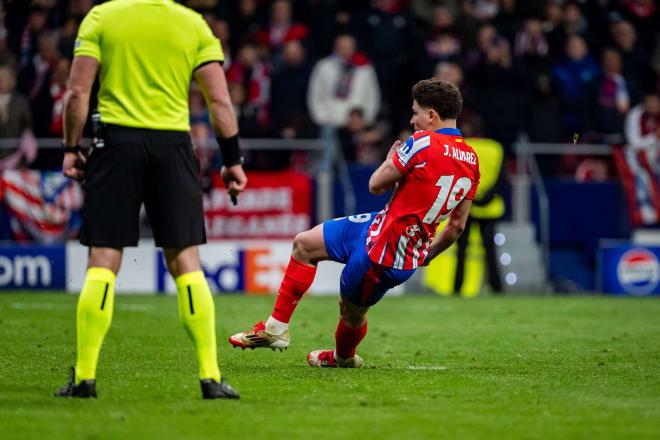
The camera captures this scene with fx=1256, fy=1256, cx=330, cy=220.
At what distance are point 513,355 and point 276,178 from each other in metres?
8.17

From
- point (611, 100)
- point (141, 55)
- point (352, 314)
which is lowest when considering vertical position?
point (352, 314)

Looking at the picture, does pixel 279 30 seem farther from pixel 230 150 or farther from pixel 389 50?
pixel 230 150

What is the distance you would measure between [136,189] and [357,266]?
2015 mm

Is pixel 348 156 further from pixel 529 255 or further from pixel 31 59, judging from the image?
pixel 31 59

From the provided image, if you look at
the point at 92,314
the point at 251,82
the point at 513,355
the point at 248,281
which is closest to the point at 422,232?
the point at 513,355

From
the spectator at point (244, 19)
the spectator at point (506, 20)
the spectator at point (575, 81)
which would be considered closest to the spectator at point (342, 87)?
the spectator at point (244, 19)

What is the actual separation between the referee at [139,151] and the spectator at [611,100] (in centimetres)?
1250

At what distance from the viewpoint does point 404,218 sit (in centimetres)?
803

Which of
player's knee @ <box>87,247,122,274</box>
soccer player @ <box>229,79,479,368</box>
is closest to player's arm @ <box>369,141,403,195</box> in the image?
soccer player @ <box>229,79,479,368</box>

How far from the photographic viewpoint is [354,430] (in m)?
5.73

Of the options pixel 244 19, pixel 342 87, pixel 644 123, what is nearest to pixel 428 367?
pixel 342 87

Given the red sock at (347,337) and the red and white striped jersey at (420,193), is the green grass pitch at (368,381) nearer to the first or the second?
the red sock at (347,337)

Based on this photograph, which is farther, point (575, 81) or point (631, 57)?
point (631, 57)

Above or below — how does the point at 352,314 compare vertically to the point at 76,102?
below
